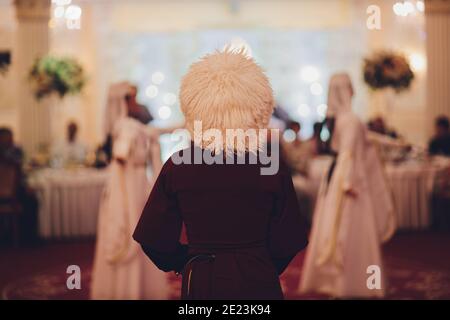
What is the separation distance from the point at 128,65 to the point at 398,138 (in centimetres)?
591

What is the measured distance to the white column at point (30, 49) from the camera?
34.6 ft

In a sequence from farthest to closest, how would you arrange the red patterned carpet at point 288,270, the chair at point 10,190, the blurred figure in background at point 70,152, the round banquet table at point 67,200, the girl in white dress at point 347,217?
the blurred figure in background at point 70,152, the round banquet table at point 67,200, the chair at point 10,190, the red patterned carpet at point 288,270, the girl in white dress at point 347,217

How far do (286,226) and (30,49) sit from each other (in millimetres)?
8808

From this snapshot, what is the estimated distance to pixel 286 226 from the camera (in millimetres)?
2383

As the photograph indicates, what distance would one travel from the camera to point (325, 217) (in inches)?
224

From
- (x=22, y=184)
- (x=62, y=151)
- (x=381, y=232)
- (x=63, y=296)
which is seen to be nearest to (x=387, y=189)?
(x=381, y=232)

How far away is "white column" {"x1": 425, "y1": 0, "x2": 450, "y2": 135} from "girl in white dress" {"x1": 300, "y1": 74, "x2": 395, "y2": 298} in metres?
5.40

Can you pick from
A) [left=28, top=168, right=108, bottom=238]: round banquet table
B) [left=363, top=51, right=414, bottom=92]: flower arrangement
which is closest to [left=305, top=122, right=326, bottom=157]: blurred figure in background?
[left=363, top=51, right=414, bottom=92]: flower arrangement

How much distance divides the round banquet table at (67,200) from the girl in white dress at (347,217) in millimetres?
3755

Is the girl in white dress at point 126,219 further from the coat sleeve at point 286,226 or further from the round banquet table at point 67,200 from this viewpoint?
the round banquet table at point 67,200

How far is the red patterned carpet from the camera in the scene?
5.87 meters

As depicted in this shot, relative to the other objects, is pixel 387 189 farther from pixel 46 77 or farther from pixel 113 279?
pixel 46 77

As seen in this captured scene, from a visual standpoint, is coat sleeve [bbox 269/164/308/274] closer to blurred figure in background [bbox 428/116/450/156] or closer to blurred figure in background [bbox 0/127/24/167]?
blurred figure in background [bbox 0/127/24/167]

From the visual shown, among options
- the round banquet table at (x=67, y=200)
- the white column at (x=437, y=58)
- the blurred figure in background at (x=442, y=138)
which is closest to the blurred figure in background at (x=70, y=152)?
the round banquet table at (x=67, y=200)
